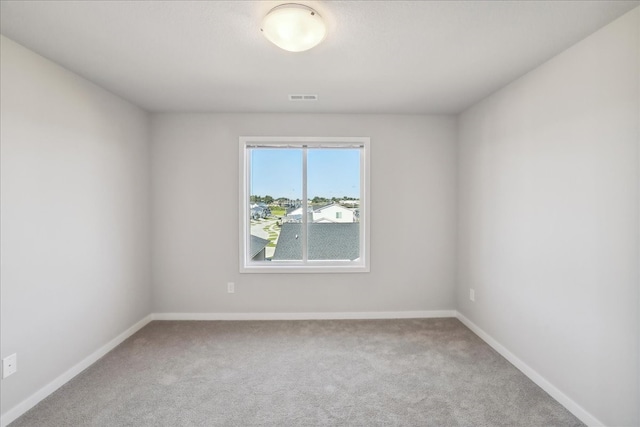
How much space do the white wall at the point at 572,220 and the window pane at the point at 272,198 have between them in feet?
6.87

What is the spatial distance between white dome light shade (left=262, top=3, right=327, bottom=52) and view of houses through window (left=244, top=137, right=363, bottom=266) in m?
1.88

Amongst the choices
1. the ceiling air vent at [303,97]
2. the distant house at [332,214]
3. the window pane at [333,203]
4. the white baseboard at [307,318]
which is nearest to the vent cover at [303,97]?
the ceiling air vent at [303,97]

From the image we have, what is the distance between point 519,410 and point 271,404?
167 centimetres

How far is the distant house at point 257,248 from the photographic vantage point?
365 centimetres

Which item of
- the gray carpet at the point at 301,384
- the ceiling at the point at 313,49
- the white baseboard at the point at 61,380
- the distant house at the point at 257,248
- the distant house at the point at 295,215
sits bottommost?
the gray carpet at the point at 301,384

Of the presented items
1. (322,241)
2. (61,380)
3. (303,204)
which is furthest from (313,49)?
(61,380)

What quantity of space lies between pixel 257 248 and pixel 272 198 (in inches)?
25.2

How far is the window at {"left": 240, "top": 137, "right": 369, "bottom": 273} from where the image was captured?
3572 millimetres

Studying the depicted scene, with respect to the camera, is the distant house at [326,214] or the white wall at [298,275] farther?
the distant house at [326,214]

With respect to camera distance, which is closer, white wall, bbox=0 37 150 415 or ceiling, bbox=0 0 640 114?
ceiling, bbox=0 0 640 114

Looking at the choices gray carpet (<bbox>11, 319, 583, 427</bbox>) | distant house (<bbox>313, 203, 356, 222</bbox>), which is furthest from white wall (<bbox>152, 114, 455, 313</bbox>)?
gray carpet (<bbox>11, 319, 583, 427</bbox>)

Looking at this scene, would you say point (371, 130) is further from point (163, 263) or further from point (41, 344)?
point (41, 344)

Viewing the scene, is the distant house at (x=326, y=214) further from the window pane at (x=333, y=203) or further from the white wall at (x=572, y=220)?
the white wall at (x=572, y=220)

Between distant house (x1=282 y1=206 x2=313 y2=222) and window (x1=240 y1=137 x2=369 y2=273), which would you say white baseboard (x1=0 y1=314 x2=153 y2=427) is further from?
distant house (x1=282 y1=206 x2=313 y2=222)
